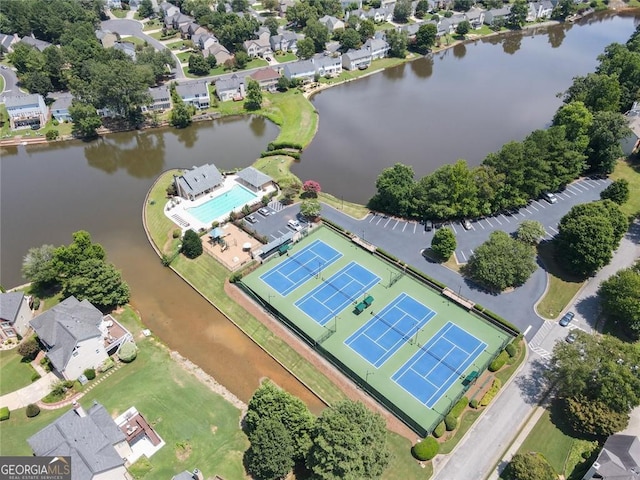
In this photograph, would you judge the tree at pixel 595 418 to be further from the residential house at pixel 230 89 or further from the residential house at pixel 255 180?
the residential house at pixel 230 89

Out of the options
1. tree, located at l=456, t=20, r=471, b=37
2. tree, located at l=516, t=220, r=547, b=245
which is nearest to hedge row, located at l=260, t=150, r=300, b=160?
tree, located at l=516, t=220, r=547, b=245

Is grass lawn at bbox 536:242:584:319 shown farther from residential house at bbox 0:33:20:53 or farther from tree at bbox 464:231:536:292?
residential house at bbox 0:33:20:53

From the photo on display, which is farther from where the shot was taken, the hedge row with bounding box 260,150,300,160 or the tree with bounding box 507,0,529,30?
the tree with bounding box 507,0,529,30

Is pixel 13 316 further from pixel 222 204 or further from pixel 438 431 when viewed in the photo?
pixel 438 431

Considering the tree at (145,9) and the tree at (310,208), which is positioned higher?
the tree at (145,9)

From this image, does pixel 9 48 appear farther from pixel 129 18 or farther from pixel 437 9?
pixel 437 9

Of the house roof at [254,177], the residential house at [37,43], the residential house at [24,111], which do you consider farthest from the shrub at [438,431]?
the residential house at [37,43]
